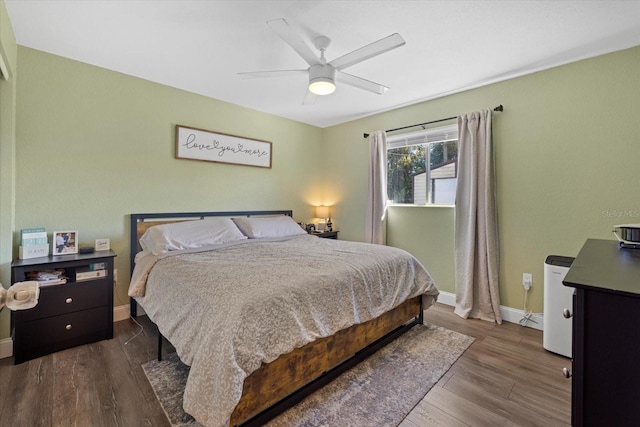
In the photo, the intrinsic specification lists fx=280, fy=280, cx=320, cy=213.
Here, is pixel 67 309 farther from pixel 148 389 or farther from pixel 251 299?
pixel 251 299

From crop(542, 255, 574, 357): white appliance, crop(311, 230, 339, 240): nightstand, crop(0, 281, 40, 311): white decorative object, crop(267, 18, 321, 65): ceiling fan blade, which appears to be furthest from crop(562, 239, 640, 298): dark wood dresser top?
crop(311, 230, 339, 240): nightstand

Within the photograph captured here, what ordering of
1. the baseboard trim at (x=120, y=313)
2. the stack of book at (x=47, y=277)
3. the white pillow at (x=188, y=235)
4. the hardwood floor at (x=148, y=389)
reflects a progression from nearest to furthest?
the hardwood floor at (x=148, y=389) < the stack of book at (x=47, y=277) < the white pillow at (x=188, y=235) < the baseboard trim at (x=120, y=313)

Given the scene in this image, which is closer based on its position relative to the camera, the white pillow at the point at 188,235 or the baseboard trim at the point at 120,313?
the white pillow at the point at 188,235

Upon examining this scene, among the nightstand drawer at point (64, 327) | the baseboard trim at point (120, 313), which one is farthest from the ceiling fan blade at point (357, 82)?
the baseboard trim at point (120, 313)

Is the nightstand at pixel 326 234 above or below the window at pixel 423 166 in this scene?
below

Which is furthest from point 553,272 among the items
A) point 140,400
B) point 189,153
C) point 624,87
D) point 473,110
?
point 189,153

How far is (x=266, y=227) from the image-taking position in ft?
11.2

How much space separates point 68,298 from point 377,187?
11.4 ft

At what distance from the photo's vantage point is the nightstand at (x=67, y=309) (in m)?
2.13

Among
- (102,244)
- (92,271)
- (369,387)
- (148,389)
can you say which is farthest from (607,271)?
(102,244)

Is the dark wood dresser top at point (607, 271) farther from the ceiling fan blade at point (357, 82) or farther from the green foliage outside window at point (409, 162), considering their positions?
the green foliage outside window at point (409, 162)

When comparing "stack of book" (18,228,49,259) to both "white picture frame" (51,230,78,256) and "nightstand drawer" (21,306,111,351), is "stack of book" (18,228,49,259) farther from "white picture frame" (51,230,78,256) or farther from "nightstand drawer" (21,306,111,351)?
"nightstand drawer" (21,306,111,351)

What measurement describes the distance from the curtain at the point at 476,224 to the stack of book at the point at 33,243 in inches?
158

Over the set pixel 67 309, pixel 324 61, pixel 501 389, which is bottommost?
pixel 501 389
